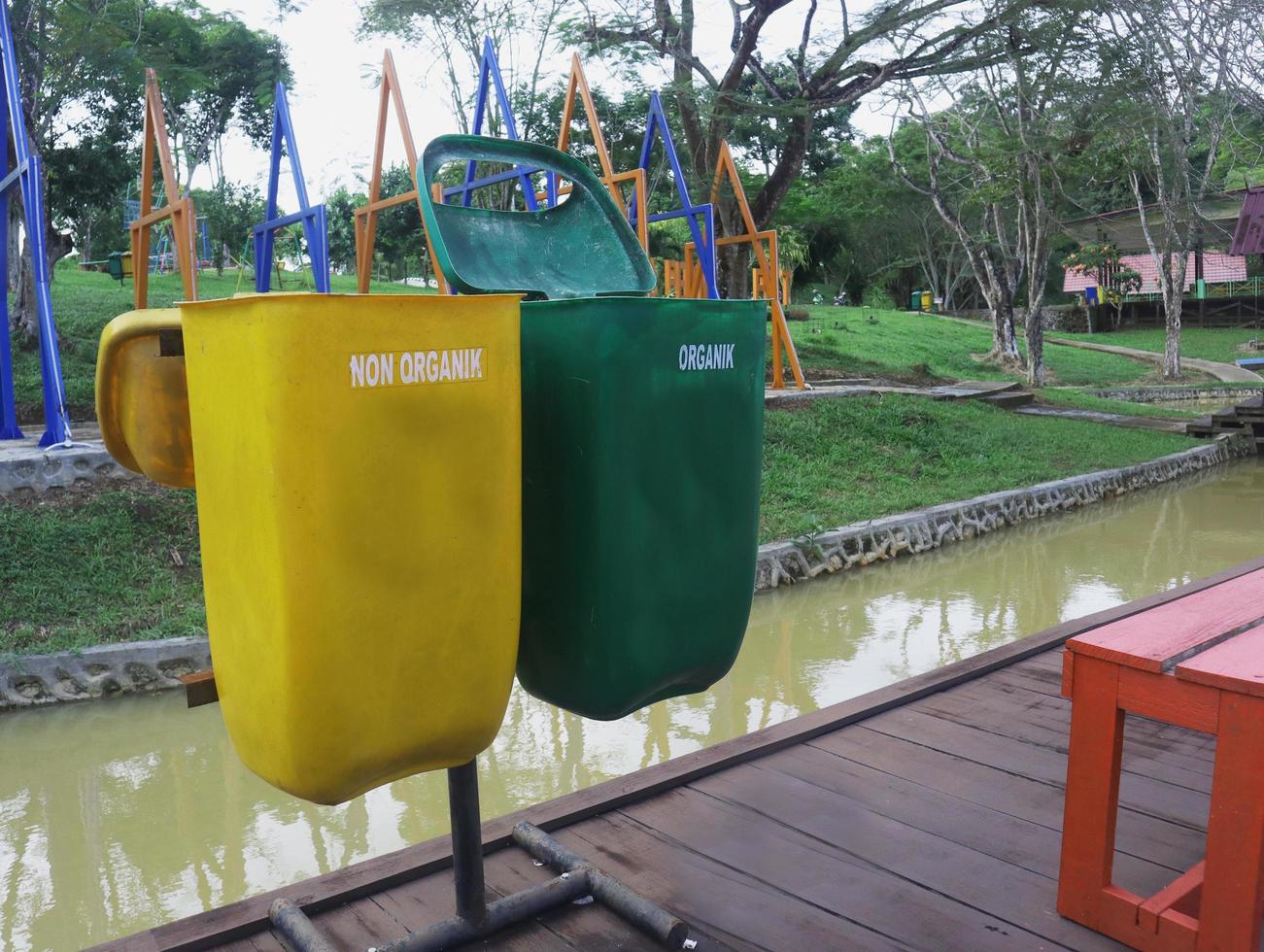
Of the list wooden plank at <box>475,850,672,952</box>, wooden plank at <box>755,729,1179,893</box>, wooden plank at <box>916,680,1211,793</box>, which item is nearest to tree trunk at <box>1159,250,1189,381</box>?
wooden plank at <box>916,680,1211,793</box>

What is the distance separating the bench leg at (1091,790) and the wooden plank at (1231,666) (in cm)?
13

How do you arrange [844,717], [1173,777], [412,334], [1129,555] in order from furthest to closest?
[1129,555] → [844,717] → [1173,777] → [412,334]

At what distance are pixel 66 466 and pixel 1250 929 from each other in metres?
5.96

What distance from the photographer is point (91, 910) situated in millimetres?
2982

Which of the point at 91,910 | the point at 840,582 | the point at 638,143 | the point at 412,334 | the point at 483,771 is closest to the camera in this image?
the point at 412,334

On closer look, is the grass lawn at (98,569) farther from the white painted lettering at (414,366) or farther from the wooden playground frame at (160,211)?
the white painted lettering at (414,366)

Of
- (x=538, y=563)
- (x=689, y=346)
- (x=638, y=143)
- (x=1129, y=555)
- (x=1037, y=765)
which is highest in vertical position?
(x=638, y=143)

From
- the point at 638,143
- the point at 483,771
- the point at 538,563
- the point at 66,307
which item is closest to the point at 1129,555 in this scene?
the point at 483,771

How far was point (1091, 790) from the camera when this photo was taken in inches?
73.5

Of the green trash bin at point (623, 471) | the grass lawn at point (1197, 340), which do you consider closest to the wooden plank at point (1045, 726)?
the green trash bin at point (623, 471)

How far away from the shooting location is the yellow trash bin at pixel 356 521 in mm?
1349

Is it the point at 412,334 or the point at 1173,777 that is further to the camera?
the point at 1173,777

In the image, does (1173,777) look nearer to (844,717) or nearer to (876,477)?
(844,717)

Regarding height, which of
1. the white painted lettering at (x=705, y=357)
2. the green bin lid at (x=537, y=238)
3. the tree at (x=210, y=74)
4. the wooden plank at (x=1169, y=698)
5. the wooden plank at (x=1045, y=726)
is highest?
the tree at (x=210, y=74)
